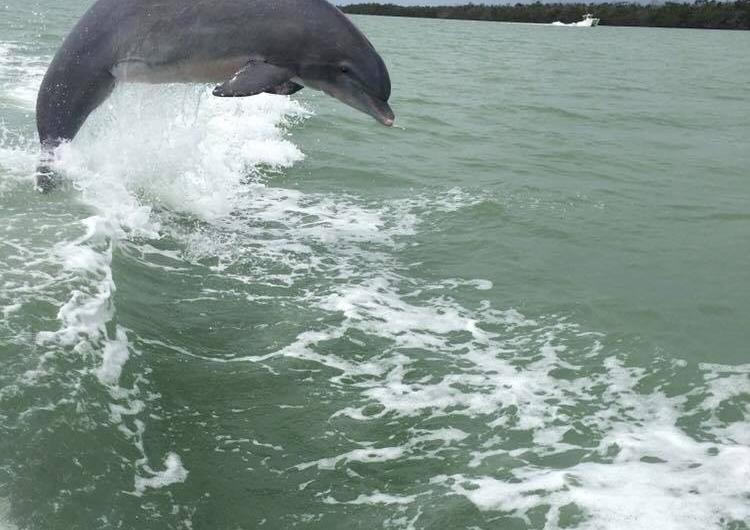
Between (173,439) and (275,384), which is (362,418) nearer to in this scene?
(275,384)

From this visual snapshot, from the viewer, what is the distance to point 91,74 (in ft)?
21.0

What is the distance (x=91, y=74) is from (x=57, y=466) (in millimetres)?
3931

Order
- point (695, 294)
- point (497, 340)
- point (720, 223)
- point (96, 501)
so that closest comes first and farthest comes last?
point (96, 501) < point (497, 340) < point (695, 294) < point (720, 223)

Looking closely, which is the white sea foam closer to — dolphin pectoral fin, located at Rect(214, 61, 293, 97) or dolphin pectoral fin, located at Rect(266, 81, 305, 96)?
dolphin pectoral fin, located at Rect(214, 61, 293, 97)

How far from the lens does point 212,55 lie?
19.6 ft

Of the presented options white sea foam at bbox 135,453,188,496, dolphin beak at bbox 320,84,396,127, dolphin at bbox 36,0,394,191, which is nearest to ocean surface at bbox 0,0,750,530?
white sea foam at bbox 135,453,188,496

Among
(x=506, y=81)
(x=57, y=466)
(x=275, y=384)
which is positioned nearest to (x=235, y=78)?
(x=275, y=384)

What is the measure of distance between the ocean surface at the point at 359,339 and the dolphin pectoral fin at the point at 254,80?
4.42 feet

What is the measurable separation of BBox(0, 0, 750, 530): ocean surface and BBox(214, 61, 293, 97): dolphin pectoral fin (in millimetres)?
1348

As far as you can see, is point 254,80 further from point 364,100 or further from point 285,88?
point 364,100

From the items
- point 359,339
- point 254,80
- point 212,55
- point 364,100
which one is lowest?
point 359,339

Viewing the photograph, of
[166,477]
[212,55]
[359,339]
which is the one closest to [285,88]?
[212,55]

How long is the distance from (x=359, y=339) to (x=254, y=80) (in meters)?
1.83

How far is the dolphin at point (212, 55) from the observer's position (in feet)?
18.3
